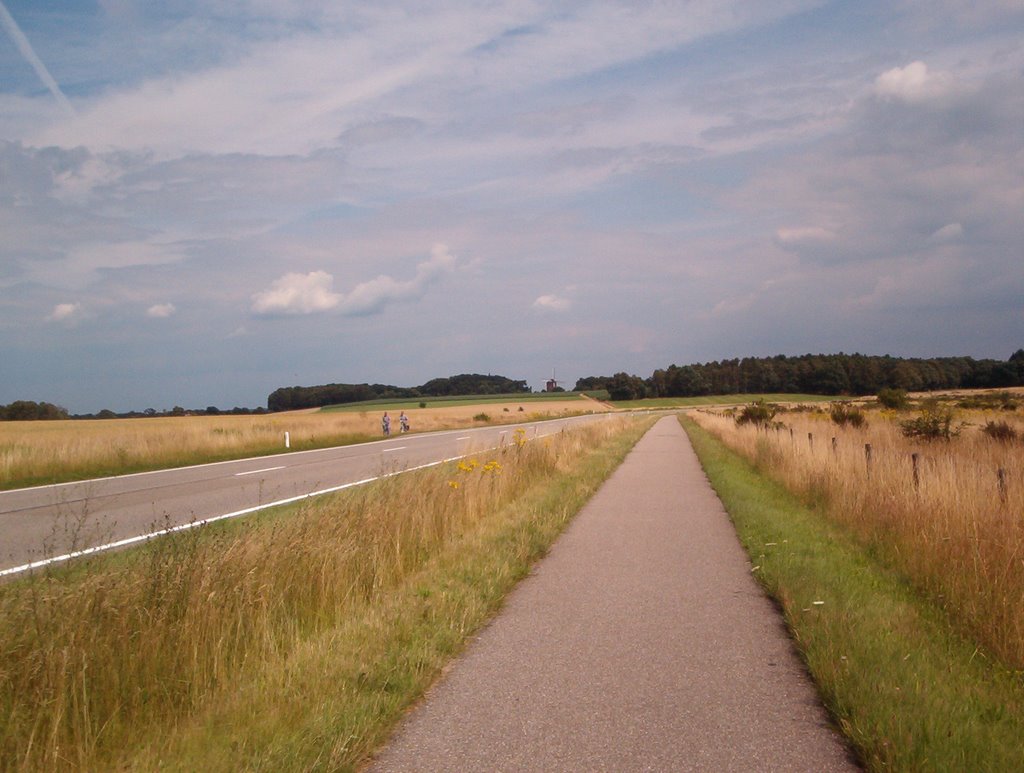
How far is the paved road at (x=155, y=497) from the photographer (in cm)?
1068

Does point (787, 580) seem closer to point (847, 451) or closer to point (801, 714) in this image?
point (801, 714)

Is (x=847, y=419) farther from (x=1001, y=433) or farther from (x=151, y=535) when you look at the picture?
(x=151, y=535)

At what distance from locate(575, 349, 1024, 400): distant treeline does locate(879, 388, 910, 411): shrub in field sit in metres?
58.8

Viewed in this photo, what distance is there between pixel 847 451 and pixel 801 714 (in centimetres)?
1246

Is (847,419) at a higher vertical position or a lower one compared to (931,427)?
lower

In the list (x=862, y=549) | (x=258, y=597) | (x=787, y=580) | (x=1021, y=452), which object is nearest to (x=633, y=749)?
(x=258, y=597)

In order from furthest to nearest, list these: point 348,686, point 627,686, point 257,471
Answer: point 257,471 < point 627,686 < point 348,686

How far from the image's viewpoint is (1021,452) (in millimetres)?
15516

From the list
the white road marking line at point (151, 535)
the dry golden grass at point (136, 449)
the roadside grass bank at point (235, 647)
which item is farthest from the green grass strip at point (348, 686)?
the dry golden grass at point (136, 449)

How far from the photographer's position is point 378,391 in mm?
137500

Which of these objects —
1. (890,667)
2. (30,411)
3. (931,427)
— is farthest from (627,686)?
(30,411)

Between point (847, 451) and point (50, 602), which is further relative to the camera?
point (847, 451)

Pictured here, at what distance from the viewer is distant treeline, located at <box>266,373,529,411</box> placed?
119 m

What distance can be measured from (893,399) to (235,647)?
40754 millimetres
